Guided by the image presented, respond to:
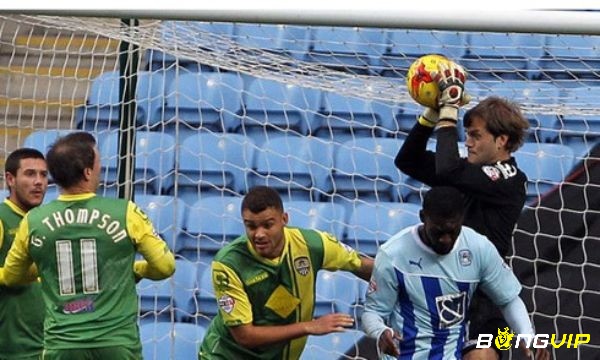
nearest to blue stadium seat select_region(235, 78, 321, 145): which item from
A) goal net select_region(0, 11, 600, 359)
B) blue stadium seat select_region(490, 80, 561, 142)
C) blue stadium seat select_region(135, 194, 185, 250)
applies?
goal net select_region(0, 11, 600, 359)

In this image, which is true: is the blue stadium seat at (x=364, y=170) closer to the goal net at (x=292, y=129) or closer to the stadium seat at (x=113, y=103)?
the goal net at (x=292, y=129)

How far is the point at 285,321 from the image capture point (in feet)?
14.4

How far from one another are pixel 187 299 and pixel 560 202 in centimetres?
180

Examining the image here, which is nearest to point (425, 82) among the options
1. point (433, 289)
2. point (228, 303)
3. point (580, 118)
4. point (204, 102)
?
point (433, 289)

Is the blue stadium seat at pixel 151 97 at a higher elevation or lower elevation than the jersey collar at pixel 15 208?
higher

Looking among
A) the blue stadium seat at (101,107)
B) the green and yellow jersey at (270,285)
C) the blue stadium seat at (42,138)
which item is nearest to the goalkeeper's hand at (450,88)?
the green and yellow jersey at (270,285)

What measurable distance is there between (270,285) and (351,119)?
232 centimetres

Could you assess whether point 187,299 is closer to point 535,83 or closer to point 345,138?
point 345,138

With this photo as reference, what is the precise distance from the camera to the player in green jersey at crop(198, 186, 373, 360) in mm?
4215

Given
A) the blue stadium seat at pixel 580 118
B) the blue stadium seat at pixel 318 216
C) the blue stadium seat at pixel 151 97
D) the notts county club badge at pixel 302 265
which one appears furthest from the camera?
the blue stadium seat at pixel 151 97

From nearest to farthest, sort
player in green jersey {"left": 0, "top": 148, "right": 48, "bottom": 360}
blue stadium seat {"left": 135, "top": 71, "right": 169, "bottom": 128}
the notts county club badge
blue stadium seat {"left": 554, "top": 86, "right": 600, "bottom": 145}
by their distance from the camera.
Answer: the notts county club badge
player in green jersey {"left": 0, "top": 148, "right": 48, "bottom": 360}
blue stadium seat {"left": 554, "top": 86, "right": 600, "bottom": 145}
blue stadium seat {"left": 135, "top": 71, "right": 169, "bottom": 128}

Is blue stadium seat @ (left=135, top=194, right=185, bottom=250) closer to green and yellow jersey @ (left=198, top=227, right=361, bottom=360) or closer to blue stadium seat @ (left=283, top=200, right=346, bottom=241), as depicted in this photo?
blue stadium seat @ (left=283, top=200, right=346, bottom=241)

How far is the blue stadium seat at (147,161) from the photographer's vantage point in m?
6.25

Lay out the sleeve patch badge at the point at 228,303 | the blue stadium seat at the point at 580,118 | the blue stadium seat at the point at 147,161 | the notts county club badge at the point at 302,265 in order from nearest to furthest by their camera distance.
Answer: the sleeve patch badge at the point at 228,303 → the notts county club badge at the point at 302,265 → the blue stadium seat at the point at 580,118 → the blue stadium seat at the point at 147,161
